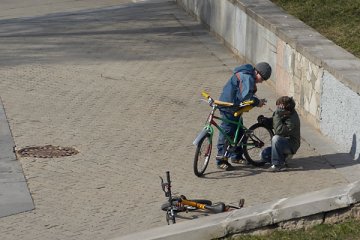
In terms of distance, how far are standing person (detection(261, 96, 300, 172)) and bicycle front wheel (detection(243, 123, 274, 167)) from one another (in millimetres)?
317

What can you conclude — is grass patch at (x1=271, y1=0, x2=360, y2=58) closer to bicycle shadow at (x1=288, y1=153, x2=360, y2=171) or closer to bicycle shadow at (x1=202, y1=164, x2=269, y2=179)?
bicycle shadow at (x1=288, y1=153, x2=360, y2=171)

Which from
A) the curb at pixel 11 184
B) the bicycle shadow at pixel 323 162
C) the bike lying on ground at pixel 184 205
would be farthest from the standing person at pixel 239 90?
the curb at pixel 11 184

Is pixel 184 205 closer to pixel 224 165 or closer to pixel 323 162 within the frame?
pixel 224 165

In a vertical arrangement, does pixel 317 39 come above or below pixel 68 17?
above

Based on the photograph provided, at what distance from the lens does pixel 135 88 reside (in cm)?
A: 1498

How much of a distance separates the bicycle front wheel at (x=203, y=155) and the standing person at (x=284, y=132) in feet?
2.52

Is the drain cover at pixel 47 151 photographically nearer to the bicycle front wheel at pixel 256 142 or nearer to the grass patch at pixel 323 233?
the bicycle front wheel at pixel 256 142

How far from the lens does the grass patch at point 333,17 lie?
14133 mm

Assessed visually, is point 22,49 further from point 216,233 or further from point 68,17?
point 216,233

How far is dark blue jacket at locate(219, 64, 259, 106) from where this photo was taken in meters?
11.0

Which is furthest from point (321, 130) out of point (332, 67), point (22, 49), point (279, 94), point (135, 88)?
point (22, 49)

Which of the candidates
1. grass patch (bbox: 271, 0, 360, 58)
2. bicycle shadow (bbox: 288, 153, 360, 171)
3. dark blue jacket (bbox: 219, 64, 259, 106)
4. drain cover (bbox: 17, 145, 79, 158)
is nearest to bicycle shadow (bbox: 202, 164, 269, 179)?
bicycle shadow (bbox: 288, 153, 360, 171)

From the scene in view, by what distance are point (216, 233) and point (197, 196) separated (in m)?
2.57

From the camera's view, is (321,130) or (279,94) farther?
(279,94)
